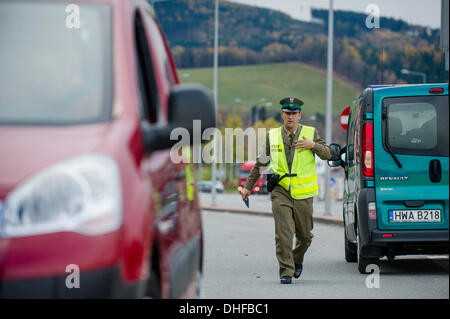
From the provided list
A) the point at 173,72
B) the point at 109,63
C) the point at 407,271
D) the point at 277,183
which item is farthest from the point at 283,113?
the point at 109,63

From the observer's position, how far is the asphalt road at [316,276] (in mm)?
9008

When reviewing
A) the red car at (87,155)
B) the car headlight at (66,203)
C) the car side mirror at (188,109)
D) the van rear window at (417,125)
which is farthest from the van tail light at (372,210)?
the car headlight at (66,203)

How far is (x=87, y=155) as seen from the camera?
3.23 m

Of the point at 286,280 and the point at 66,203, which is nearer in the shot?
the point at 66,203

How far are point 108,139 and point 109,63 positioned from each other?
46 centimetres

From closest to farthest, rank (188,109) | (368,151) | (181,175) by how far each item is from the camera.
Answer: (188,109)
(181,175)
(368,151)

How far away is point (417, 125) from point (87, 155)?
7.91 metres

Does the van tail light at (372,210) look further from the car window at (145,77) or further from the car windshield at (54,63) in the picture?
the car windshield at (54,63)

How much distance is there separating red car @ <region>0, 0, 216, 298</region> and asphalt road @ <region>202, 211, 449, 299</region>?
4757 mm

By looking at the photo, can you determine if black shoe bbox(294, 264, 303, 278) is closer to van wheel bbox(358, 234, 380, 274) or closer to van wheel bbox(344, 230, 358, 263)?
van wheel bbox(358, 234, 380, 274)

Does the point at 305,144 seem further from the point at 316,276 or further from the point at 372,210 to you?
the point at 316,276

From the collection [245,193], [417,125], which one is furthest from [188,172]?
[417,125]

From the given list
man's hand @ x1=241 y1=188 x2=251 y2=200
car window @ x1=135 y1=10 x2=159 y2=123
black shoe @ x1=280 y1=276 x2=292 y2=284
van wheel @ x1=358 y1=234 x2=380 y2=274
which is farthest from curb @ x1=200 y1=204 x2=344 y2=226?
car window @ x1=135 y1=10 x2=159 y2=123

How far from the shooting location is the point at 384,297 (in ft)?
28.4
